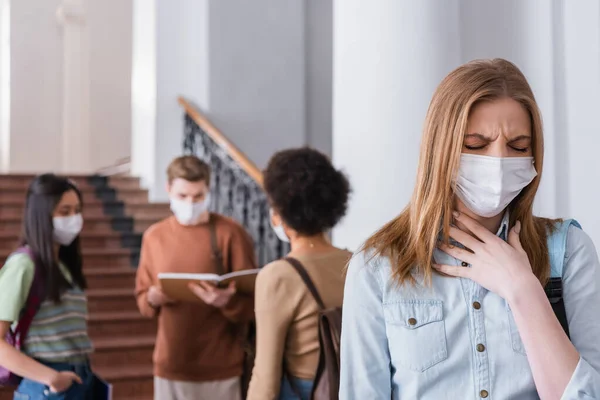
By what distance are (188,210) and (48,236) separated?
1.34 meters

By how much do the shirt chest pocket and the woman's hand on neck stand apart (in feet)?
0.72

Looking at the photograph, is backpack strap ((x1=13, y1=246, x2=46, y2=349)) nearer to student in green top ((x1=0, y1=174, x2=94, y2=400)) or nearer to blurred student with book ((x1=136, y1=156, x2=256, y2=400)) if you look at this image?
student in green top ((x1=0, y1=174, x2=94, y2=400))

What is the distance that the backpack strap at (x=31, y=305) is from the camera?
123 inches

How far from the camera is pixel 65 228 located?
11.2ft

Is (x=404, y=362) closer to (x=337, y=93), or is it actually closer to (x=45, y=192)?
(x=45, y=192)

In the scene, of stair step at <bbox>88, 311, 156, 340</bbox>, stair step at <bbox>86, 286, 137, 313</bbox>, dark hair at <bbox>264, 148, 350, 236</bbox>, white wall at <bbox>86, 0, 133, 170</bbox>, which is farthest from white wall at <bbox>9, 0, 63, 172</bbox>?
dark hair at <bbox>264, 148, 350, 236</bbox>

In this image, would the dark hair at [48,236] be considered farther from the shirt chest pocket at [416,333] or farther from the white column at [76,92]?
the white column at [76,92]

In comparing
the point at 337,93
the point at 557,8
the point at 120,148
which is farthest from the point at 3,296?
the point at 120,148

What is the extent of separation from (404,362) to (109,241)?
23.5ft

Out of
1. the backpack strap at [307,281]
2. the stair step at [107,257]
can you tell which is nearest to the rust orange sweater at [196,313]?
the backpack strap at [307,281]

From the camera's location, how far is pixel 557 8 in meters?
3.85

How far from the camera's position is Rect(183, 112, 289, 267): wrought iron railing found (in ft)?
23.9

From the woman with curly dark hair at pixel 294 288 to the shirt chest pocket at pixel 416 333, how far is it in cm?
92

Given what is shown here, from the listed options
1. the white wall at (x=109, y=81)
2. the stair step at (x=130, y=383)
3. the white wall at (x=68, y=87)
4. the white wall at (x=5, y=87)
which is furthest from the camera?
the white wall at (x=109, y=81)
